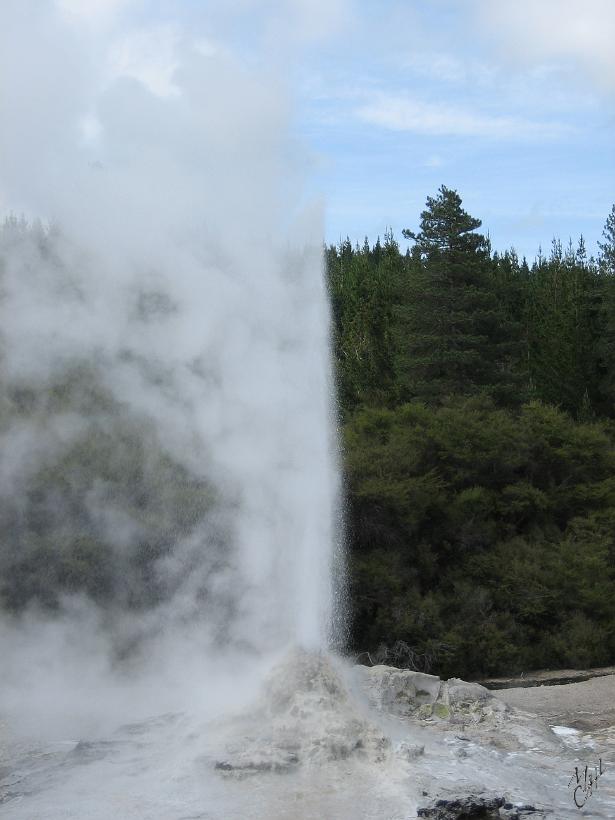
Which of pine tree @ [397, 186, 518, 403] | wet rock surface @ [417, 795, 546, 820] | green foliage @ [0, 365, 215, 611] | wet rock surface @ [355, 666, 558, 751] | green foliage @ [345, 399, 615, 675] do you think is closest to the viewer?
wet rock surface @ [417, 795, 546, 820]

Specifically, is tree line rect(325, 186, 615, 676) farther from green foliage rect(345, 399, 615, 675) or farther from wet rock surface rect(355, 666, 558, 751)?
wet rock surface rect(355, 666, 558, 751)

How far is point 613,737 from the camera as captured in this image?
9.00 meters

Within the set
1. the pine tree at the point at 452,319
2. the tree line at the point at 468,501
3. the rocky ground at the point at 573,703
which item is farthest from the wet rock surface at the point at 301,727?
the pine tree at the point at 452,319

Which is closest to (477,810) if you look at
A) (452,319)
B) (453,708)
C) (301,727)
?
(301,727)

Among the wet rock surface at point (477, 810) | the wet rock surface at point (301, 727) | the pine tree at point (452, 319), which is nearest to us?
the wet rock surface at point (477, 810)

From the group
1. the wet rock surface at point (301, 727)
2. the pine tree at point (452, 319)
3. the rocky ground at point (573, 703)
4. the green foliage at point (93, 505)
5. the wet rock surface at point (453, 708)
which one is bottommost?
the rocky ground at point (573, 703)

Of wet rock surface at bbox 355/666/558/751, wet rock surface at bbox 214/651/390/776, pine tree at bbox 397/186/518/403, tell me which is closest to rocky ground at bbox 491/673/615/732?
wet rock surface at bbox 355/666/558/751

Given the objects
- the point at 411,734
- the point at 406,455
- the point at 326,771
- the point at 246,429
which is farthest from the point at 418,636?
the point at 326,771

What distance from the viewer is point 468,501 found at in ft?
54.6

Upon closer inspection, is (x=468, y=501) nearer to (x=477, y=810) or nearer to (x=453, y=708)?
(x=453, y=708)

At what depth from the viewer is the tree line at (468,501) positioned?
14359 mm

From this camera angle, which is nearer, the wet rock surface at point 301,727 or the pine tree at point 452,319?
the wet rock surface at point 301,727

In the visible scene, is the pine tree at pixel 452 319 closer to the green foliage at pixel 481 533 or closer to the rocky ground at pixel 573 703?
the green foliage at pixel 481 533

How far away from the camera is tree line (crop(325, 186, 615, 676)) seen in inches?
→ 565
